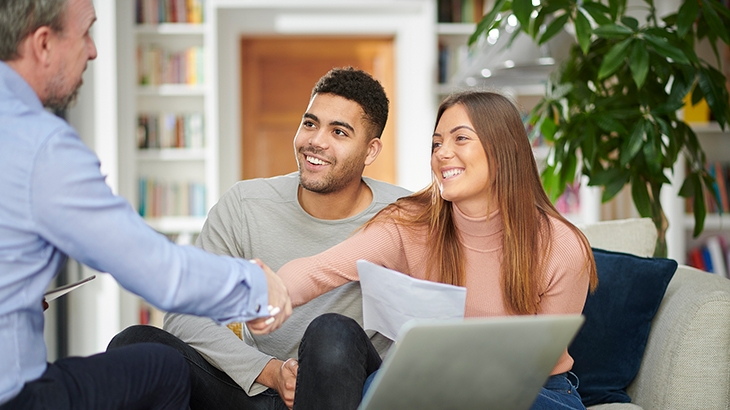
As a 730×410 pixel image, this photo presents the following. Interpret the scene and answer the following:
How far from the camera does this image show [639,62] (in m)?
2.09

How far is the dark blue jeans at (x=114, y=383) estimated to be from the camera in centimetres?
104

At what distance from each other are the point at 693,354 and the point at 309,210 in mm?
985

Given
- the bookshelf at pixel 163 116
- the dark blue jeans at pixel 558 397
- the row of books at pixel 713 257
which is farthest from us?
the bookshelf at pixel 163 116

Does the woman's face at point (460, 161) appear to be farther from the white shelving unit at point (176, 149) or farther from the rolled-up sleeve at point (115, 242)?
the white shelving unit at point (176, 149)

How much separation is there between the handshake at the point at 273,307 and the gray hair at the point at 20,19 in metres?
0.51

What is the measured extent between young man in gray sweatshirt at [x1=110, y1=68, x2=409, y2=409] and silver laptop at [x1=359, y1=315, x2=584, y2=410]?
23.6 inches

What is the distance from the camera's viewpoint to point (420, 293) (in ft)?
4.25

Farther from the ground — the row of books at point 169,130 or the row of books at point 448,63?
the row of books at point 448,63

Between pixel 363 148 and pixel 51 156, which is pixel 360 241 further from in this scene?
pixel 51 156

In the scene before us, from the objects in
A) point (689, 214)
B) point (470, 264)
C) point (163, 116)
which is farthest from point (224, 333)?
point (689, 214)

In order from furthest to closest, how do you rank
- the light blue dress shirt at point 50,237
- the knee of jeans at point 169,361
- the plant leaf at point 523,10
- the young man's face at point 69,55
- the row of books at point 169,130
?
the row of books at point 169,130 → the plant leaf at point 523,10 → the knee of jeans at point 169,361 → the young man's face at point 69,55 → the light blue dress shirt at point 50,237

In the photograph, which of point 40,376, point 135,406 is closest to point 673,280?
point 135,406

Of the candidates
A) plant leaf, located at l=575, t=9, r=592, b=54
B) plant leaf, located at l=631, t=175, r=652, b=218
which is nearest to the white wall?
plant leaf, located at l=631, t=175, r=652, b=218

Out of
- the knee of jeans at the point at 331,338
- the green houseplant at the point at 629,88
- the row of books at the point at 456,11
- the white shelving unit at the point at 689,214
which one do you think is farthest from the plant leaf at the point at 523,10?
the row of books at the point at 456,11
